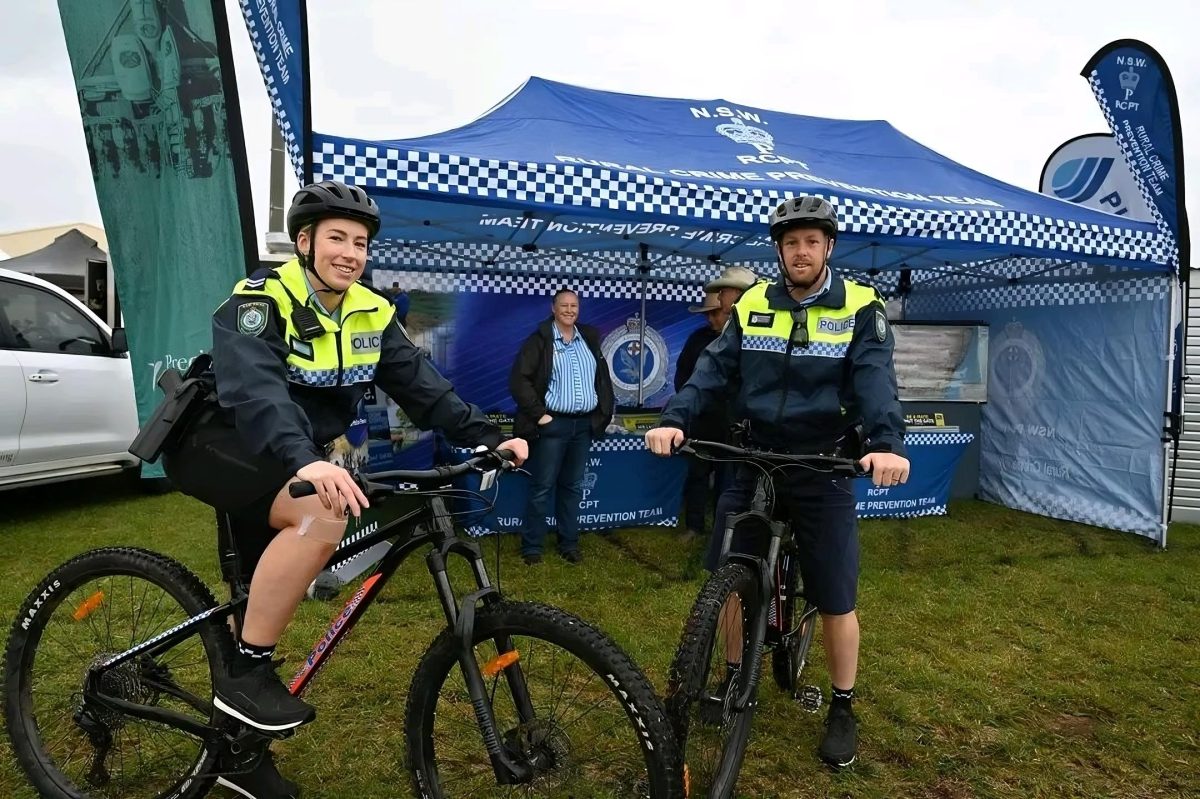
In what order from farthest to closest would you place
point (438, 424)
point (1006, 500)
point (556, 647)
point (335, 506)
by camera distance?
point (1006, 500)
point (438, 424)
point (556, 647)
point (335, 506)

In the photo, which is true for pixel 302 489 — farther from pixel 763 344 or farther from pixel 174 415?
pixel 763 344

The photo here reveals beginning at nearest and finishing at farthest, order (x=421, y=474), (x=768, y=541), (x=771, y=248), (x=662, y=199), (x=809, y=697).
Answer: (x=421, y=474) → (x=768, y=541) → (x=809, y=697) → (x=662, y=199) → (x=771, y=248)

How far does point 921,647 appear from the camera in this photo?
4.04 meters

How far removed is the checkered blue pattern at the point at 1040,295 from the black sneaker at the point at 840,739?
5.36 m

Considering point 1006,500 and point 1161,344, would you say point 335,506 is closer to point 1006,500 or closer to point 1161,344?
point 1161,344

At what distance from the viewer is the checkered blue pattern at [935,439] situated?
22.8 ft

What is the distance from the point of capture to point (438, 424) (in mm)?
2414

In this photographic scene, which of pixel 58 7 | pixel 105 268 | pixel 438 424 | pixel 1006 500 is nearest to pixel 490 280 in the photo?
pixel 58 7

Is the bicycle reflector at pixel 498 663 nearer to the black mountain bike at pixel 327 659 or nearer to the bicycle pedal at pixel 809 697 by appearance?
the black mountain bike at pixel 327 659

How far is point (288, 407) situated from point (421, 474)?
15.0 inches

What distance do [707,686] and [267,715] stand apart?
4.07ft

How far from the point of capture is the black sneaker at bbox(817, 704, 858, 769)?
283 cm

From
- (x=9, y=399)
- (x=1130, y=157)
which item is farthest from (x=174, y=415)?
(x=1130, y=157)

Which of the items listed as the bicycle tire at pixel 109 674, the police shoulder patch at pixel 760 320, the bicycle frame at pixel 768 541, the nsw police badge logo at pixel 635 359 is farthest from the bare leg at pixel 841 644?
the nsw police badge logo at pixel 635 359
